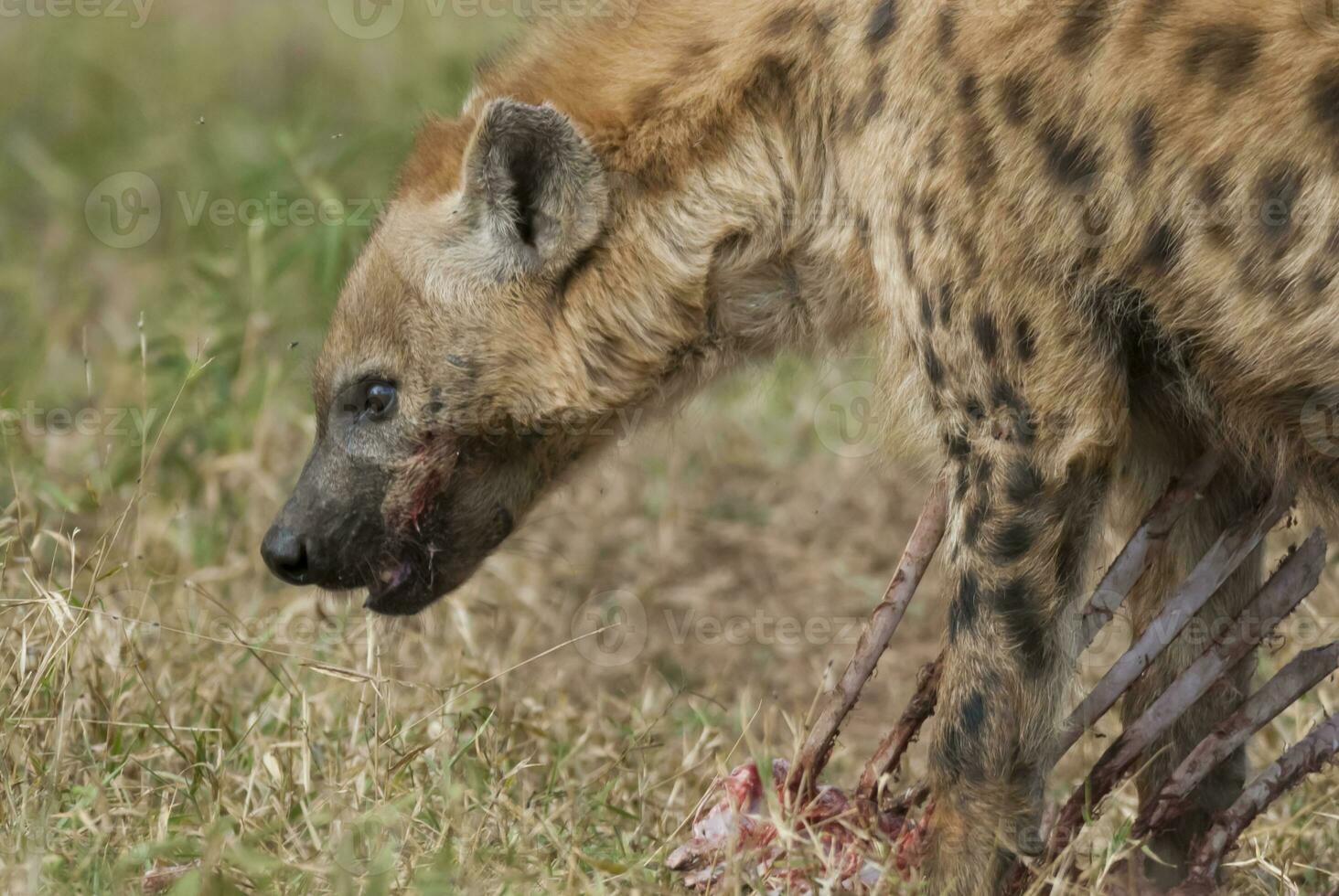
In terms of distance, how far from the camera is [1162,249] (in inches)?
97.5

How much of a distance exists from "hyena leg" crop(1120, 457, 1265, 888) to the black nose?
1543mm

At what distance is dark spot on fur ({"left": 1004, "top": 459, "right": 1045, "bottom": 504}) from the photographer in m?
2.53

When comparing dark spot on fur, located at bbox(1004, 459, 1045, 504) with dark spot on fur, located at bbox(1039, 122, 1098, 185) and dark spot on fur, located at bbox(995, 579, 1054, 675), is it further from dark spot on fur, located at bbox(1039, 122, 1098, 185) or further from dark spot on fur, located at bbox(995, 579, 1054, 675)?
dark spot on fur, located at bbox(1039, 122, 1098, 185)

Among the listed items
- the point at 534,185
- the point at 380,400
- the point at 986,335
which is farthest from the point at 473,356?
the point at 986,335

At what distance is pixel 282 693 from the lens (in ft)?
11.2

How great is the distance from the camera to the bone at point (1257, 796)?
2615mm

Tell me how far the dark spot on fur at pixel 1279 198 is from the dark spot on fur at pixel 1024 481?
47 centimetres

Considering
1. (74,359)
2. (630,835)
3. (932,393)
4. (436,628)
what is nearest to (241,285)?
(74,359)

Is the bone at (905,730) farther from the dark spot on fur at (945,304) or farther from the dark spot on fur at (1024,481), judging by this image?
the dark spot on fur at (945,304)

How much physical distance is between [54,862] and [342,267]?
7.76 ft

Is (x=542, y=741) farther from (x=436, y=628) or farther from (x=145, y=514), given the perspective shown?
(x=145, y=514)

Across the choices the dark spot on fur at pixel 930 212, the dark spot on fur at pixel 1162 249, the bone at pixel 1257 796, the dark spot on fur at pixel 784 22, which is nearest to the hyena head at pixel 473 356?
the dark spot on fur at pixel 784 22

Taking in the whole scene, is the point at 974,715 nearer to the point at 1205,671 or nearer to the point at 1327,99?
the point at 1205,671

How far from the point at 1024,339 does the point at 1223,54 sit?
49cm
